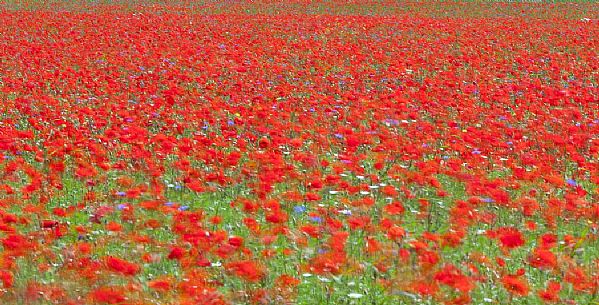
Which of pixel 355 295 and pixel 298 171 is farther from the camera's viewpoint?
pixel 298 171

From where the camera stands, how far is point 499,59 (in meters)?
14.4

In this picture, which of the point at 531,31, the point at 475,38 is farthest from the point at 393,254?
the point at 531,31

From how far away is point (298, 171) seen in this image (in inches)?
259

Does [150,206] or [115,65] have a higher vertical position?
[150,206]

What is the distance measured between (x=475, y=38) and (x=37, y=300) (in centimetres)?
1408

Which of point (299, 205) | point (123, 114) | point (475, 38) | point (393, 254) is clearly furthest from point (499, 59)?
point (393, 254)

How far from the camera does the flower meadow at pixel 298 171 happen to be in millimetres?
4398

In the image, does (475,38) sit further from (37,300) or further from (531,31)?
(37,300)

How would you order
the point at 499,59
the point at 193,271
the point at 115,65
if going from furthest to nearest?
the point at 499,59 → the point at 115,65 → the point at 193,271

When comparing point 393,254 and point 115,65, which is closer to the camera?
point 393,254

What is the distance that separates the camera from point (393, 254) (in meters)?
4.67

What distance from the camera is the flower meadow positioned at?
4.40 metres

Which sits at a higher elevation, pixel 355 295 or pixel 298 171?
pixel 355 295

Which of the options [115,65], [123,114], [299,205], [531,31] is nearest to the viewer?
[299,205]
